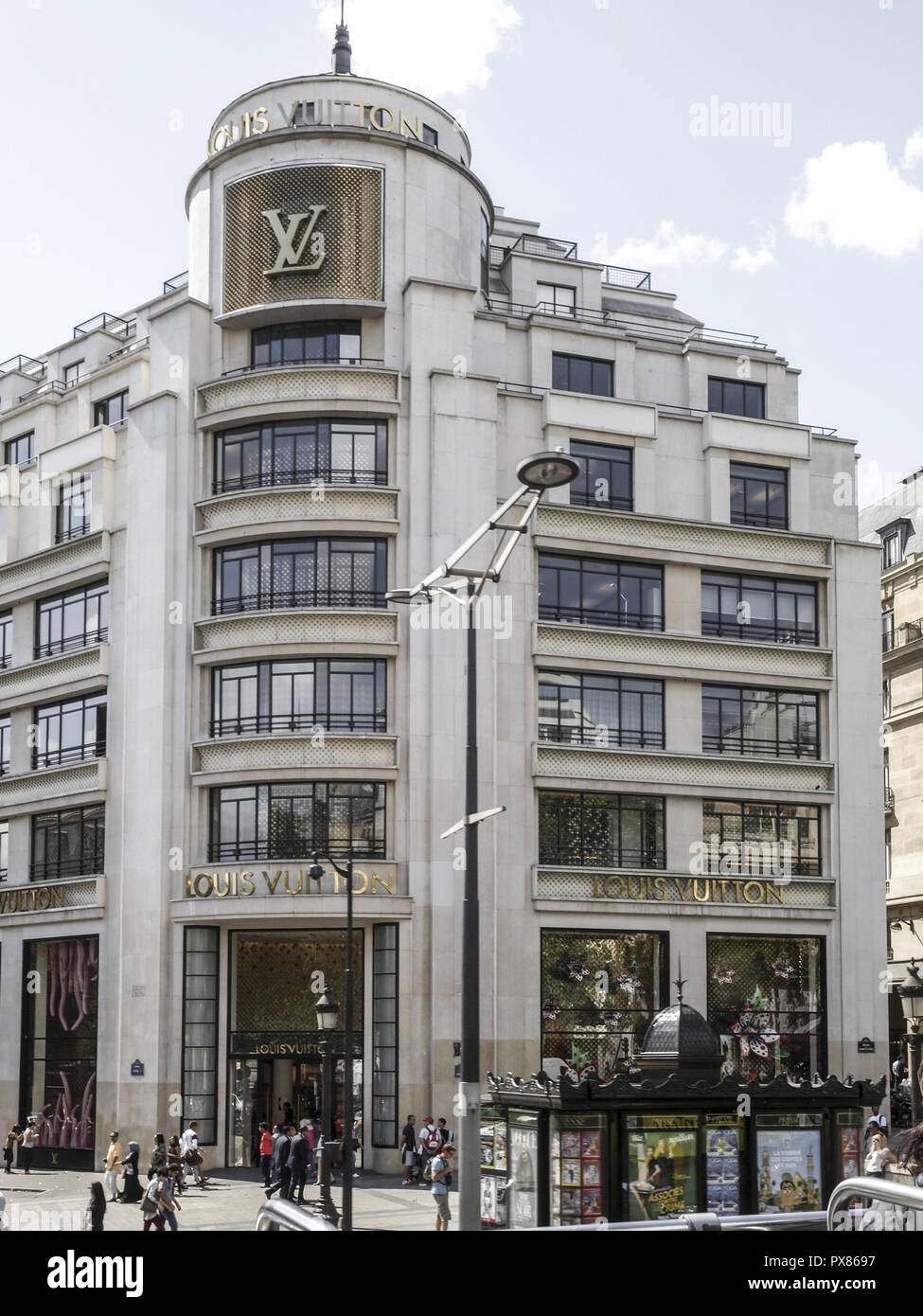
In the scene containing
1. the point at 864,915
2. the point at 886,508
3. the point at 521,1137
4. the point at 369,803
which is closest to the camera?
the point at 521,1137

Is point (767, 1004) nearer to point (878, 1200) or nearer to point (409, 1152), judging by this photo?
point (409, 1152)

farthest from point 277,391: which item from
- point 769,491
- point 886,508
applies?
point 886,508

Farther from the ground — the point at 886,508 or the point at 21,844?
the point at 886,508

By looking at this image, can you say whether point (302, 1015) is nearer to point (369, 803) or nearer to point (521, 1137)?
point (369, 803)

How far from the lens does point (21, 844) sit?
49.8 metres

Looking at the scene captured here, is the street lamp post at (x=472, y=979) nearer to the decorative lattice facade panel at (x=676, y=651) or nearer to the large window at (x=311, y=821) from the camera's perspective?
the large window at (x=311, y=821)

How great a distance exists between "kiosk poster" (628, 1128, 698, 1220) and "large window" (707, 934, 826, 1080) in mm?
19032

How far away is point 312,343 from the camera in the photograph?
46.1 m

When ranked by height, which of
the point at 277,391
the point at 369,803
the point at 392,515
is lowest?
the point at 369,803

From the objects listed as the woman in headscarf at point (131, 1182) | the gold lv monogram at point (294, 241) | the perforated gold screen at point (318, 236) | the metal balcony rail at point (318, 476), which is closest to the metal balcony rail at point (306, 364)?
the perforated gold screen at point (318, 236)

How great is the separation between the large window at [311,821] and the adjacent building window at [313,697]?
5.65 feet
